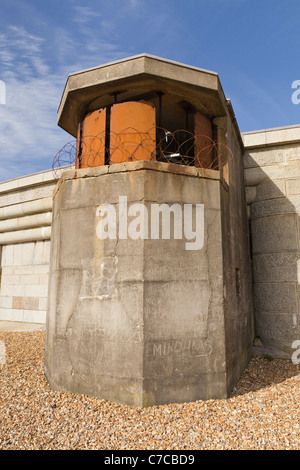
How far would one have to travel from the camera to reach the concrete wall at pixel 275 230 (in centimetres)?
596

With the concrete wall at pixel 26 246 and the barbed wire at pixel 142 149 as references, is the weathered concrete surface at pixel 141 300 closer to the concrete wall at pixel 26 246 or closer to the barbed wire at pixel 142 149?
the barbed wire at pixel 142 149

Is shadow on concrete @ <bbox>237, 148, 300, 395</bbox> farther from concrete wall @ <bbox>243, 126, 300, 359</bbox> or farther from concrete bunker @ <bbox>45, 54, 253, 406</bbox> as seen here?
concrete bunker @ <bbox>45, 54, 253, 406</bbox>

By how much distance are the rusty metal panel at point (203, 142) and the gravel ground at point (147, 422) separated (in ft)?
10.3

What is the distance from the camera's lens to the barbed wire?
4.31 metres

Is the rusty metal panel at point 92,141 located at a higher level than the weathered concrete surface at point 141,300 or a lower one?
higher

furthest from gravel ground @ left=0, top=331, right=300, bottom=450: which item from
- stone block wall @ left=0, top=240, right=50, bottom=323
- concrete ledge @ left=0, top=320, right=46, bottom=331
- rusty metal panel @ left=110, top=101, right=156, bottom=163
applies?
stone block wall @ left=0, top=240, right=50, bottom=323

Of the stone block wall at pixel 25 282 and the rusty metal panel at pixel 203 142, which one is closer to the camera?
the rusty metal panel at pixel 203 142

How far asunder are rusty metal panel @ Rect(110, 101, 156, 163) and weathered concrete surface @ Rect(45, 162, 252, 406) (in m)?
0.44

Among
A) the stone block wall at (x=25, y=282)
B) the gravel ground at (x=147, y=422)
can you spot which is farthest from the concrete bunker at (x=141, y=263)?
the stone block wall at (x=25, y=282)

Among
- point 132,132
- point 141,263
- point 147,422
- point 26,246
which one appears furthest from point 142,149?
point 26,246

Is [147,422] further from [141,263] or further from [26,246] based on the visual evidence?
[26,246]

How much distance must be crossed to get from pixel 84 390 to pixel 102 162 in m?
2.91

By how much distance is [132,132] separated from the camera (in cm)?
436

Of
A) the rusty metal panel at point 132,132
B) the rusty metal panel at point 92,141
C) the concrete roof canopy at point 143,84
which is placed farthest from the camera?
the rusty metal panel at point 92,141
